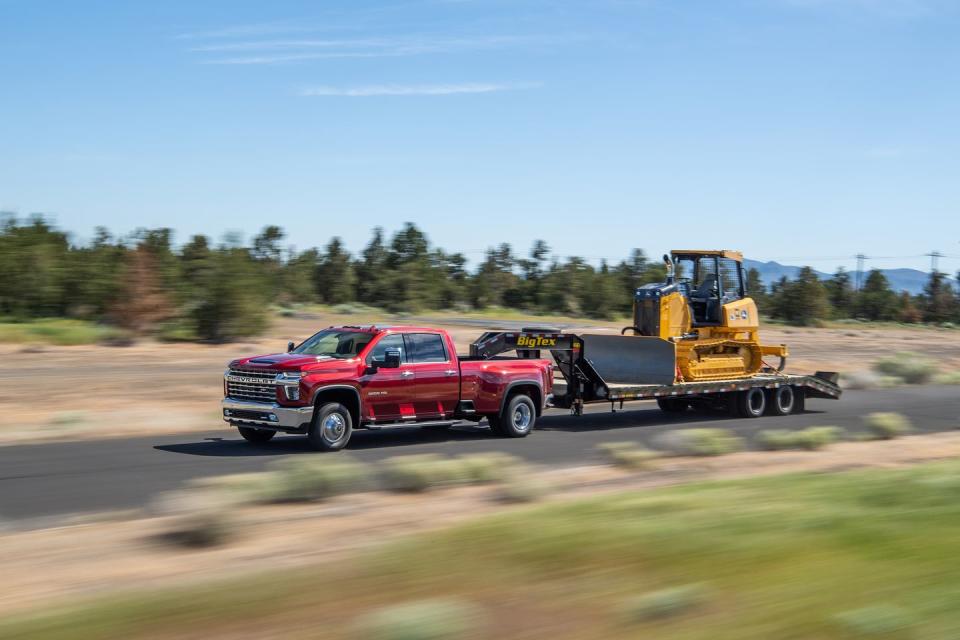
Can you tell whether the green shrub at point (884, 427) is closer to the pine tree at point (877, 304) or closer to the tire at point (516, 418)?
the tire at point (516, 418)

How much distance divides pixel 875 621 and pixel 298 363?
10.5m

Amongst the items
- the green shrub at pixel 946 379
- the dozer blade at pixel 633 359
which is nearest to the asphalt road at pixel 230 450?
the dozer blade at pixel 633 359

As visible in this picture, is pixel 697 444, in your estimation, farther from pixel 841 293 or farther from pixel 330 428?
pixel 841 293

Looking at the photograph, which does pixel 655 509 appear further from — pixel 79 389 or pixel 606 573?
pixel 79 389

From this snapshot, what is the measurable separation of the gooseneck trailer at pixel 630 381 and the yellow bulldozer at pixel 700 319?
295 mm

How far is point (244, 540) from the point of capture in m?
8.90

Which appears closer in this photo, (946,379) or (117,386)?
(117,386)

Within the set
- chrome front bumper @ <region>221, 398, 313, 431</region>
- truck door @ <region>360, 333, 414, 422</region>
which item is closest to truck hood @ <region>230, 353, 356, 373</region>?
truck door @ <region>360, 333, 414, 422</region>

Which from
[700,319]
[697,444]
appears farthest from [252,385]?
[700,319]

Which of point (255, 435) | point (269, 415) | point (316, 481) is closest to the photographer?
point (316, 481)

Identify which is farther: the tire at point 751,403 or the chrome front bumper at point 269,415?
the tire at point 751,403

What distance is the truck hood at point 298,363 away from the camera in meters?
15.0

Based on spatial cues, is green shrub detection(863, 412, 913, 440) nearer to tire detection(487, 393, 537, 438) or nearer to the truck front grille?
tire detection(487, 393, 537, 438)

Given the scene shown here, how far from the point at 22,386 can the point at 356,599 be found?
18.0 meters
